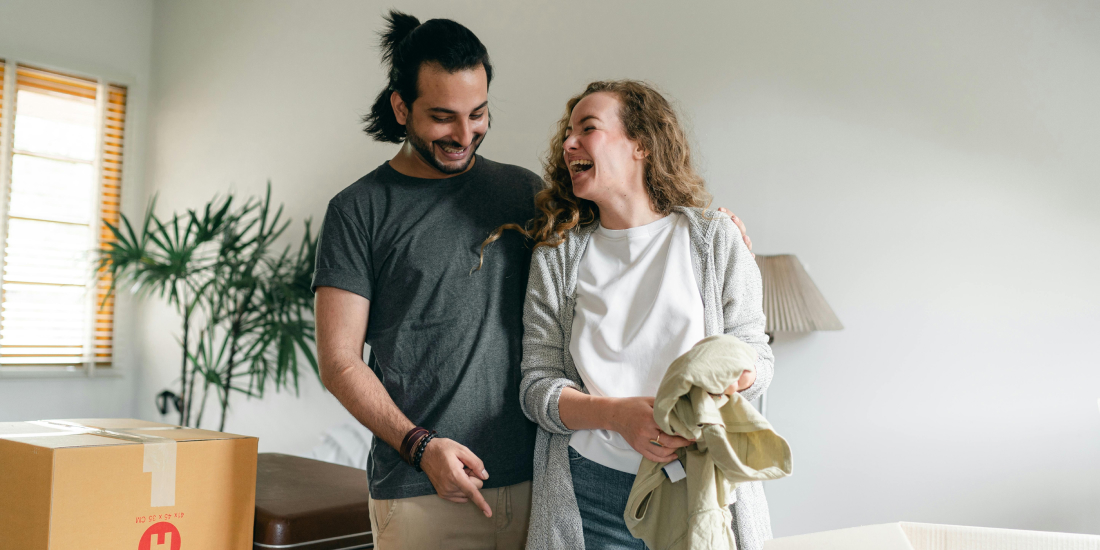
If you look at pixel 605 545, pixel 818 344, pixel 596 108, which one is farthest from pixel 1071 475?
pixel 596 108

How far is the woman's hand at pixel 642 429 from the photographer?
109 cm

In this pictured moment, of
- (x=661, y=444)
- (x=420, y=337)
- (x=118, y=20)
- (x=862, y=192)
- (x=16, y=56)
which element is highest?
(x=118, y=20)

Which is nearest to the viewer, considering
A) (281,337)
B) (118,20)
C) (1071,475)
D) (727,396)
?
(727,396)

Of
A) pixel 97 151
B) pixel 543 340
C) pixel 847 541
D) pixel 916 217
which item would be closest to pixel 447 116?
pixel 543 340

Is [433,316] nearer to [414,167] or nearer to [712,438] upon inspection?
[414,167]

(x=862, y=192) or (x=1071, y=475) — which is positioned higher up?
(x=862, y=192)

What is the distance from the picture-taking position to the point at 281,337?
3512 millimetres

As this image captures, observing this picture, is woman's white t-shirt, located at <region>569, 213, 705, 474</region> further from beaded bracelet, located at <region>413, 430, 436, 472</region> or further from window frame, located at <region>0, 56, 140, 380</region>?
window frame, located at <region>0, 56, 140, 380</region>

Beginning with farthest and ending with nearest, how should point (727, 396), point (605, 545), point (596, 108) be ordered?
point (596, 108) < point (605, 545) < point (727, 396)

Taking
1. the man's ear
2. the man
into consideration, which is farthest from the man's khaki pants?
the man's ear

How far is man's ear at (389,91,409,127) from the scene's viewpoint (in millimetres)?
1561

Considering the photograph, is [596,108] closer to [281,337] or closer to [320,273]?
[320,273]

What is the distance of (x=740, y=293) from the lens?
127 cm

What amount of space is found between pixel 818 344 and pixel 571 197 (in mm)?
1293
